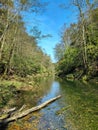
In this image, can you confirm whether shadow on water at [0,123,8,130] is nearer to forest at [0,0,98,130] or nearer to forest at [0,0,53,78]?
forest at [0,0,98,130]

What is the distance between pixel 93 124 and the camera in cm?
781

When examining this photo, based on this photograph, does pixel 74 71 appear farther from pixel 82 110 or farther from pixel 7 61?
pixel 82 110


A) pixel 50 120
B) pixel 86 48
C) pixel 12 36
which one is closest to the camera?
pixel 50 120

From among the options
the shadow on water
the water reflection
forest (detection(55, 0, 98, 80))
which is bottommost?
the water reflection

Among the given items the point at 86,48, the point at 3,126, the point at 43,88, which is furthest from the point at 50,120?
the point at 86,48

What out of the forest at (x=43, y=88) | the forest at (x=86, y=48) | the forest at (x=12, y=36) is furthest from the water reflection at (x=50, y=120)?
the forest at (x=86, y=48)

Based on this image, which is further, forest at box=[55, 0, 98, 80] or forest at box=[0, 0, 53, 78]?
forest at box=[55, 0, 98, 80]

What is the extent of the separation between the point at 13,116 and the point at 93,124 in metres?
3.42

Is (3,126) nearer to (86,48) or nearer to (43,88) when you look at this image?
(43,88)

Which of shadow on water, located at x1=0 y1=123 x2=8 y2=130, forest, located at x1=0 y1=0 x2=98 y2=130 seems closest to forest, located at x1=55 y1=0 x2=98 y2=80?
forest, located at x1=0 y1=0 x2=98 y2=130

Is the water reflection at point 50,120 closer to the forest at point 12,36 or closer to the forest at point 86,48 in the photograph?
the forest at point 12,36

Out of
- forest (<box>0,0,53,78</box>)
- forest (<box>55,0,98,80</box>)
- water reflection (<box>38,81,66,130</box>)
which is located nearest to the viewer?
water reflection (<box>38,81,66,130</box>)

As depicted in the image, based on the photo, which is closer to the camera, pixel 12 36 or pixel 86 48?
pixel 12 36

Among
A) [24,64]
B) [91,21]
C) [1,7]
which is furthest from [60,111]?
[91,21]
